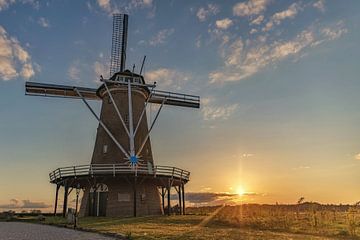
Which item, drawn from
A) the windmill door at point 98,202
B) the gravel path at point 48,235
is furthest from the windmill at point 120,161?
the gravel path at point 48,235

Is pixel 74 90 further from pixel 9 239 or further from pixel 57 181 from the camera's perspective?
pixel 9 239

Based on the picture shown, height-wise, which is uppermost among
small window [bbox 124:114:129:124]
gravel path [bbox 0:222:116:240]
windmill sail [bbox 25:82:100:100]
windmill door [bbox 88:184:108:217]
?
windmill sail [bbox 25:82:100:100]

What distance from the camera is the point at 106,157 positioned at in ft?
93.0

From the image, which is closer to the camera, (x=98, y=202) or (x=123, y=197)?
(x=123, y=197)

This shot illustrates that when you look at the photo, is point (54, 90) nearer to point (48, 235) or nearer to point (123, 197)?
point (123, 197)

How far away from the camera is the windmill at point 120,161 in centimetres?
2673

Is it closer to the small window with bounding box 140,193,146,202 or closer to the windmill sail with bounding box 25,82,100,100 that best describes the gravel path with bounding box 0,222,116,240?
the small window with bounding box 140,193,146,202

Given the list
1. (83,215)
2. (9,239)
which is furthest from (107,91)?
(9,239)

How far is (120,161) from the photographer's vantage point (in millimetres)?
27875

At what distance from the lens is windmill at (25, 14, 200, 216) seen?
26734mm

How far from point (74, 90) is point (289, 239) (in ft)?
75.7

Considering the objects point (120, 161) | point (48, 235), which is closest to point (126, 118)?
point (120, 161)

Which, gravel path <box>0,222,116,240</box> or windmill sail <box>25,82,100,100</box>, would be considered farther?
windmill sail <box>25,82,100,100</box>

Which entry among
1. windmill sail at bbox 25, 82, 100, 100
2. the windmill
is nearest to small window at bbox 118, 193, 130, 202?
the windmill
